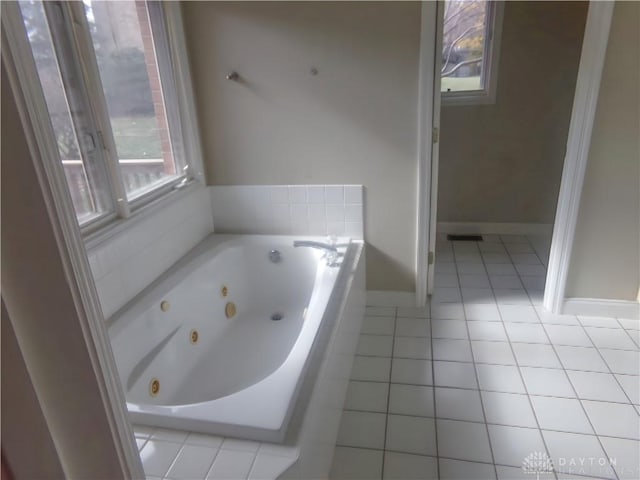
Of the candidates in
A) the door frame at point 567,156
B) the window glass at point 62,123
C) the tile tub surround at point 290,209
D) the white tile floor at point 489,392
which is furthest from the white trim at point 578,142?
the window glass at point 62,123

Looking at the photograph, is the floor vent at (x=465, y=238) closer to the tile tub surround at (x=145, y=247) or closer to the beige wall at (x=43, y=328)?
the tile tub surround at (x=145, y=247)

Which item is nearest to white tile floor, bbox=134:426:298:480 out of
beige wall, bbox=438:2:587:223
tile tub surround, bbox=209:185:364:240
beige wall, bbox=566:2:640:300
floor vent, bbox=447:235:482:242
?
tile tub surround, bbox=209:185:364:240

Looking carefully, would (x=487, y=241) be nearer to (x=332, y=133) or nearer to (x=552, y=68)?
(x=552, y=68)

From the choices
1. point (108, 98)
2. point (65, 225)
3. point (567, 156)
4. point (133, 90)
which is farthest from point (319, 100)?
point (65, 225)

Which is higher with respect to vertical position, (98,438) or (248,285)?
(98,438)

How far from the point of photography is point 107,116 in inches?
69.4

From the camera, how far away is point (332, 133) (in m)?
2.44

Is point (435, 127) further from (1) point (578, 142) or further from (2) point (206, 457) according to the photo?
(2) point (206, 457)

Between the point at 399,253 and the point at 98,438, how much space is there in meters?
2.34

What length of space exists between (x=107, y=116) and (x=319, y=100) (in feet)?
3.62

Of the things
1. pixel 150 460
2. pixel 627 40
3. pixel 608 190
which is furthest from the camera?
pixel 608 190

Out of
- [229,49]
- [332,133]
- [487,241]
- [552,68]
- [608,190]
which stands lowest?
[487,241]

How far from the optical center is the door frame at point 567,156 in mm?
2053

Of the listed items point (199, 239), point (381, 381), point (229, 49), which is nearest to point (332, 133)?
point (229, 49)
